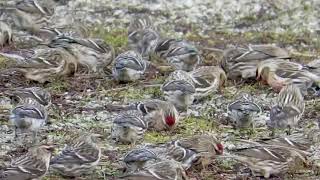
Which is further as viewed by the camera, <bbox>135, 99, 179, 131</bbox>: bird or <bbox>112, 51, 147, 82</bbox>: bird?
<bbox>112, 51, 147, 82</bbox>: bird

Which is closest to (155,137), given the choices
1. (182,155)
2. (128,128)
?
(128,128)

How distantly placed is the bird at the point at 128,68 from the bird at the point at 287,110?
209cm

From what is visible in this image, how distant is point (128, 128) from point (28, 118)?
1095 mm

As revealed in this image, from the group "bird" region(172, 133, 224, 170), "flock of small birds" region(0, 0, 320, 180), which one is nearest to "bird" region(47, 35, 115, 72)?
"flock of small birds" region(0, 0, 320, 180)

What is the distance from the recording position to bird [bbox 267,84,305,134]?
1227 centimetres

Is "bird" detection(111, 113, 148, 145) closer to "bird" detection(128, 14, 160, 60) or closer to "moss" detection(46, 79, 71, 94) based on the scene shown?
"moss" detection(46, 79, 71, 94)

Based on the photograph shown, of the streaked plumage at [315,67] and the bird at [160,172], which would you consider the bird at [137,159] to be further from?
the streaked plumage at [315,67]

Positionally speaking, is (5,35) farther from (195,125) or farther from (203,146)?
(203,146)

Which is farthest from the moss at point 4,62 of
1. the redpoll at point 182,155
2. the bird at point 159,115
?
the redpoll at point 182,155

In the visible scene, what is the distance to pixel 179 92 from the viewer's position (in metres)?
12.9

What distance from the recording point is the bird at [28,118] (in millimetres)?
11359

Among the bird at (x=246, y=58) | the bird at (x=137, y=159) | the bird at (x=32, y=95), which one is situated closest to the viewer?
the bird at (x=137, y=159)

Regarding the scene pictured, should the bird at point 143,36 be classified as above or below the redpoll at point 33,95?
below

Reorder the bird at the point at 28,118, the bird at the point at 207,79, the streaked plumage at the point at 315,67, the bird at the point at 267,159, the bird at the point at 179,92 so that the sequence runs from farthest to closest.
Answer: the streaked plumage at the point at 315,67
the bird at the point at 207,79
the bird at the point at 179,92
the bird at the point at 28,118
the bird at the point at 267,159
